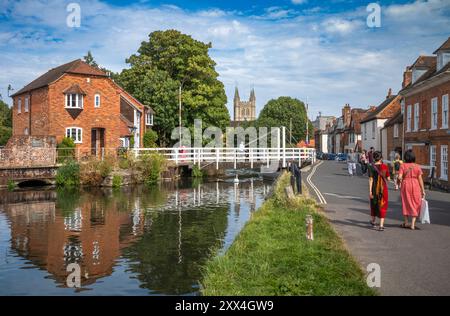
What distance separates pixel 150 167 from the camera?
36219 mm

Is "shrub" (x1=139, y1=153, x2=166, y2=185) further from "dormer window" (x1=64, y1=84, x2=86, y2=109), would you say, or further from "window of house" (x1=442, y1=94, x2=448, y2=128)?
"window of house" (x1=442, y1=94, x2=448, y2=128)

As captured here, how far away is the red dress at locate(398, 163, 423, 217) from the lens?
37.5ft

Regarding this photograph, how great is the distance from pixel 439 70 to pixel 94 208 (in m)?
21.4

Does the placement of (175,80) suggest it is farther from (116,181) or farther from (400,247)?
(400,247)

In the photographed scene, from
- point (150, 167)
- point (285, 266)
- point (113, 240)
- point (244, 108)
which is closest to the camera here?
point (285, 266)

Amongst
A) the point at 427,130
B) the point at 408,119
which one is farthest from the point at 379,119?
the point at 427,130

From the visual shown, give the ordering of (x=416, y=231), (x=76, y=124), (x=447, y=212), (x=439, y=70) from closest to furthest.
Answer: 1. (x=416, y=231)
2. (x=447, y=212)
3. (x=439, y=70)
4. (x=76, y=124)

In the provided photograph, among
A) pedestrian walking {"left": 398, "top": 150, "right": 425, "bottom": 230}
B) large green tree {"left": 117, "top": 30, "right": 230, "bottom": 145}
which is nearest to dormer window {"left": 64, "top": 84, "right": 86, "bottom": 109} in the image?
large green tree {"left": 117, "top": 30, "right": 230, "bottom": 145}

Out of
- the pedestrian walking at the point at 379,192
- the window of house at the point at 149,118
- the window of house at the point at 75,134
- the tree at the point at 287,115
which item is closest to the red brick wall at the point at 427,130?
the pedestrian walking at the point at 379,192

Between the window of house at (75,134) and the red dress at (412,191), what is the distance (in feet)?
111

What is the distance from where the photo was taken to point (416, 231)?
11.5 m

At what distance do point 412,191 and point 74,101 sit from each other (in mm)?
34768

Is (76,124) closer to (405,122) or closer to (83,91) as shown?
(83,91)
